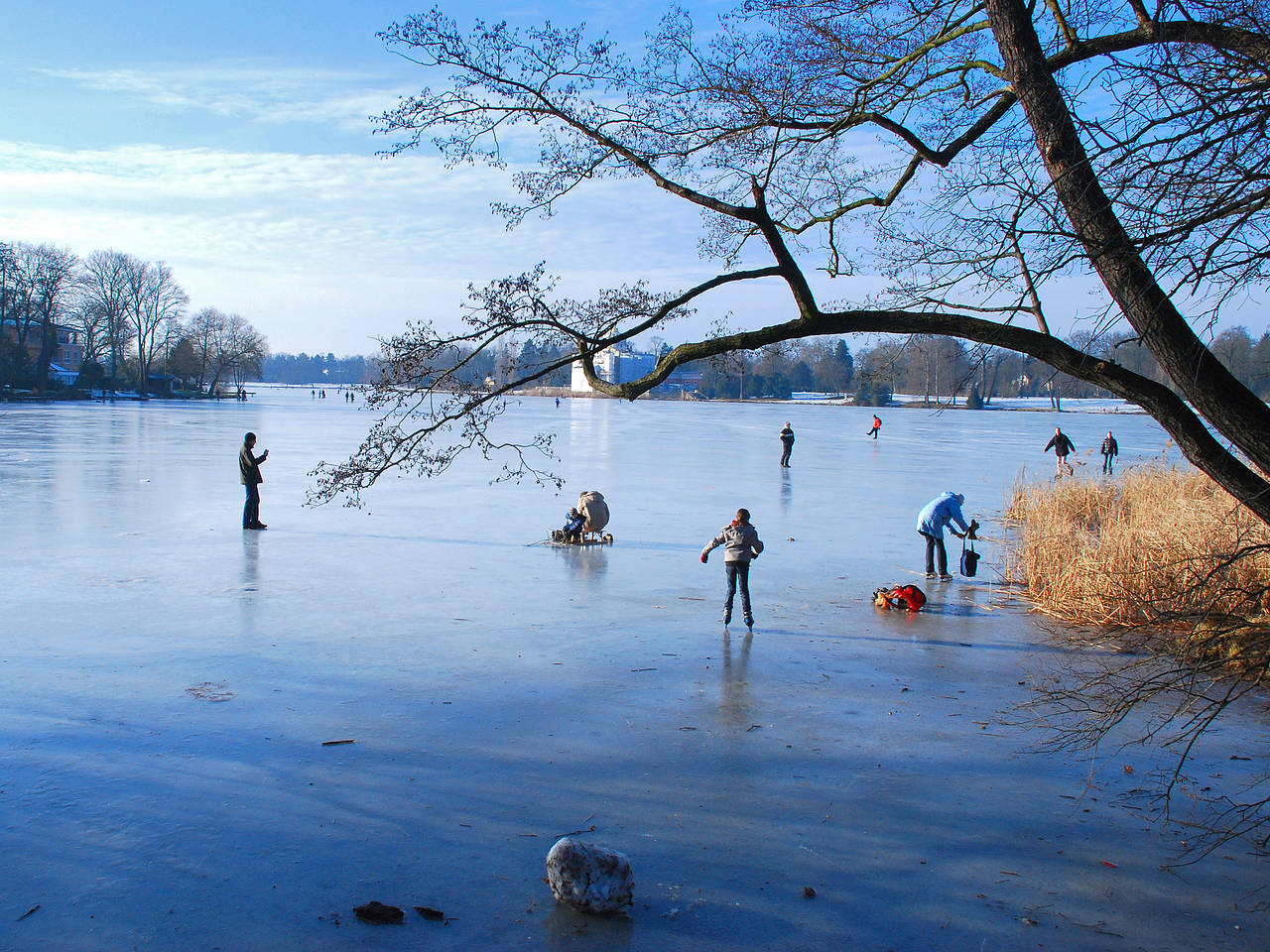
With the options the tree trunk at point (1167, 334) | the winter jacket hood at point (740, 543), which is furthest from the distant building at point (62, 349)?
the tree trunk at point (1167, 334)

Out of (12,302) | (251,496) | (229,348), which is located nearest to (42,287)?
(12,302)

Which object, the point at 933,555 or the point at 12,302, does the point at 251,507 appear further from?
the point at 12,302

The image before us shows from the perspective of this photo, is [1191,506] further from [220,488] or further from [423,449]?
[220,488]

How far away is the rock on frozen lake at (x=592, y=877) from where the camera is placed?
4402 mm

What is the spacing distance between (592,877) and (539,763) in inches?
80.0

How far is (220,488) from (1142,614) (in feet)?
55.6

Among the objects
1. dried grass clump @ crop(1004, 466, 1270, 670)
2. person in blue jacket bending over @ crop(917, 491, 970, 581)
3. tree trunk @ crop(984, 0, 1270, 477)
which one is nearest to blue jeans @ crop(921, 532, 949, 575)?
person in blue jacket bending over @ crop(917, 491, 970, 581)

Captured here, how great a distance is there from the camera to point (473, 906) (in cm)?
454

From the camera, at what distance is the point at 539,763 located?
639 centimetres

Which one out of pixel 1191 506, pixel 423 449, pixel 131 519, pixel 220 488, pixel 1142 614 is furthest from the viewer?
pixel 220 488

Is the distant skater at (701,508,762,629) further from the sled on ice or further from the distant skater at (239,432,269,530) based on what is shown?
the distant skater at (239,432,269,530)

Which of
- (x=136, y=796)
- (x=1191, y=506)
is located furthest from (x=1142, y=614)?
(x=136, y=796)

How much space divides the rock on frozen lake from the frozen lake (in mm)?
108

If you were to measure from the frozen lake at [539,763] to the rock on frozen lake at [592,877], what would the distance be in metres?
0.11
